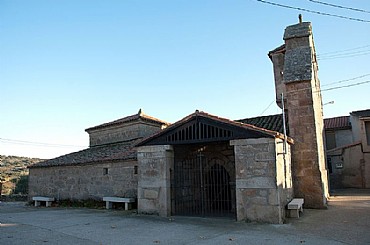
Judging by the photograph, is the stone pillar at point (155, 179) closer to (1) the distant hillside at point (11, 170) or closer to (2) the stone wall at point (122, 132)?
(2) the stone wall at point (122, 132)

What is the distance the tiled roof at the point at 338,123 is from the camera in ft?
81.9

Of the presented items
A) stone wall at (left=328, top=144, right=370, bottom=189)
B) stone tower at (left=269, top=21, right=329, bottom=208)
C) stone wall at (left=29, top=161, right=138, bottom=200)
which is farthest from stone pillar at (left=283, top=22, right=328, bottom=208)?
stone wall at (left=328, top=144, right=370, bottom=189)

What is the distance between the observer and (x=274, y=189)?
8.12m

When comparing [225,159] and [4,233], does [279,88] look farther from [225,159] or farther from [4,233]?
[4,233]

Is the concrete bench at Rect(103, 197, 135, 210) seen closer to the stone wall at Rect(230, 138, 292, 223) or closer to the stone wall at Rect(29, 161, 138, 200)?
the stone wall at Rect(29, 161, 138, 200)

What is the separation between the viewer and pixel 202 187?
10.5 meters

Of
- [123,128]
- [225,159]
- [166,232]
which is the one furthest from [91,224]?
[123,128]

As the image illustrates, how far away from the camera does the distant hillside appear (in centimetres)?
2644

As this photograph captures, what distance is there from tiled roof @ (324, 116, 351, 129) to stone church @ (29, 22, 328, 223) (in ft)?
41.3

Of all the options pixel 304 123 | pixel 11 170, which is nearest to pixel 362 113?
pixel 304 123

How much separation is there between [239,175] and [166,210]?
2.61 meters

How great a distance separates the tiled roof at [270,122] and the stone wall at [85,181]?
5405 millimetres

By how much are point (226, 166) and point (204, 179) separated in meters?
1.00

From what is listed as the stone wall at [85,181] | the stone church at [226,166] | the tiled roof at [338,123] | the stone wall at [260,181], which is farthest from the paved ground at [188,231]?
the tiled roof at [338,123]
